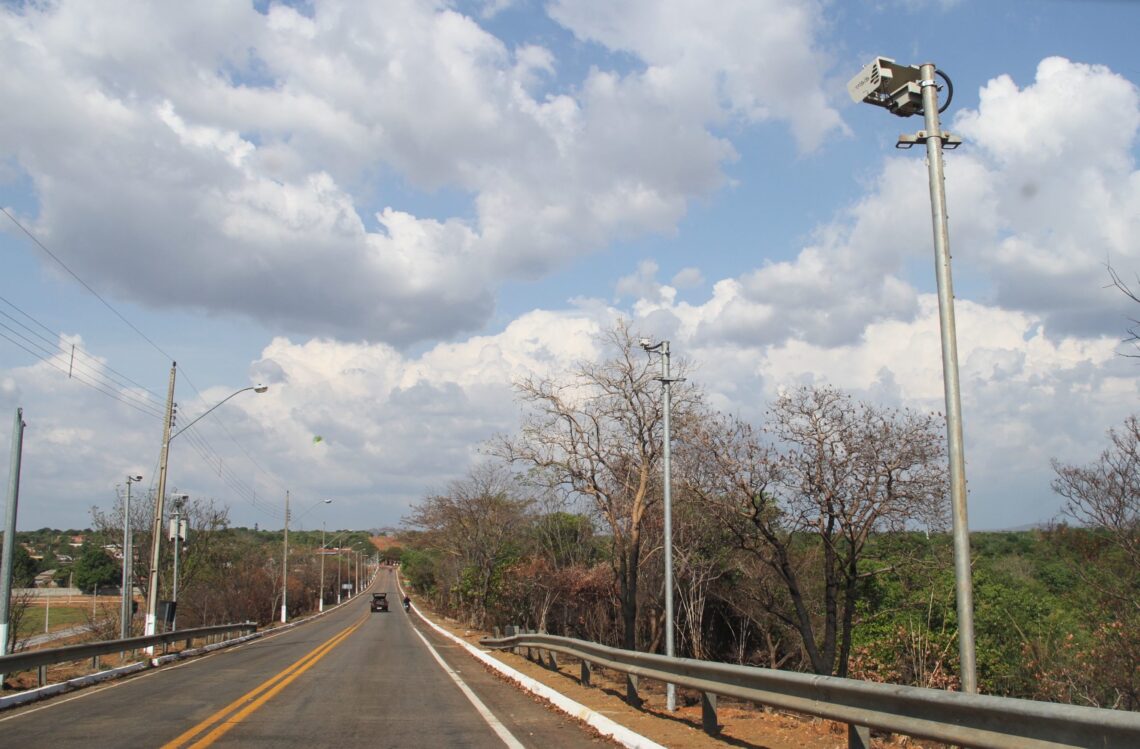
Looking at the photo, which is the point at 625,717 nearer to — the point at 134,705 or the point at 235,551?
the point at 134,705

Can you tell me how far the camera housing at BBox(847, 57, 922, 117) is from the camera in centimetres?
786

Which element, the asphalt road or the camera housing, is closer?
the camera housing

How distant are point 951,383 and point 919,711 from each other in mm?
2626

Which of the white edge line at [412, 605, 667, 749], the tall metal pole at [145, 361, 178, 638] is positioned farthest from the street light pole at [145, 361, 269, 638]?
the white edge line at [412, 605, 667, 749]

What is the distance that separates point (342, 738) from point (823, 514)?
15.9 metres

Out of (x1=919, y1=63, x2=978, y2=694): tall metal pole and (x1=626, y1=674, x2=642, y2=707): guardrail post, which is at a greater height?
(x1=919, y1=63, x2=978, y2=694): tall metal pole

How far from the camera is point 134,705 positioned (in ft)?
45.0

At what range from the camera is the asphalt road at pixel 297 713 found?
1014 cm

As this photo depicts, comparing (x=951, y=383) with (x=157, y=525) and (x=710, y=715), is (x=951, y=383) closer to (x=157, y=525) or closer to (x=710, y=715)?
(x=710, y=715)

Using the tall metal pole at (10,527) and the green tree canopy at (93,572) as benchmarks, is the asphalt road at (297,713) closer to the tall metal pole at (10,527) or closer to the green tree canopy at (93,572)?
the tall metal pole at (10,527)

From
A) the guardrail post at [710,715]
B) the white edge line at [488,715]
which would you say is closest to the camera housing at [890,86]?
the guardrail post at [710,715]

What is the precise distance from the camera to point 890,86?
26.1ft

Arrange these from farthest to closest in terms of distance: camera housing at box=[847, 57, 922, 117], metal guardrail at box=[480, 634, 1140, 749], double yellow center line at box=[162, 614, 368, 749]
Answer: double yellow center line at box=[162, 614, 368, 749]
camera housing at box=[847, 57, 922, 117]
metal guardrail at box=[480, 634, 1140, 749]

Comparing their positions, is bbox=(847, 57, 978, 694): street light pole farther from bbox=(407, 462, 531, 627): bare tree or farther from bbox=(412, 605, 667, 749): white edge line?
bbox=(407, 462, 531, 627): bare tree
